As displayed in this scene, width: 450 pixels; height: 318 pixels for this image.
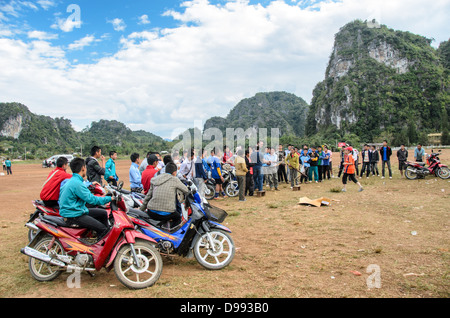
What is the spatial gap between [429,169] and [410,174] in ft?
2.53

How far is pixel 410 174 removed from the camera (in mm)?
13766

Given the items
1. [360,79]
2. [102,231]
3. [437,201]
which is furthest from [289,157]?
[360,79]

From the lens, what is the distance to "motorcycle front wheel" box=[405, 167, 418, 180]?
44.8 ft

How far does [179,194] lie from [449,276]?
3.93 m

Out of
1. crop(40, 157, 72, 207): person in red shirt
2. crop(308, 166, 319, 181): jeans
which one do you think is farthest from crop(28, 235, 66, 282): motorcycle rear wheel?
crop(308, 166, 319, 181): jeans

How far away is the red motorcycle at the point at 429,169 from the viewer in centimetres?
1309

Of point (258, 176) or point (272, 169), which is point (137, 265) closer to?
point (258, 176)

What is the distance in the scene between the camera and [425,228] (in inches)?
246

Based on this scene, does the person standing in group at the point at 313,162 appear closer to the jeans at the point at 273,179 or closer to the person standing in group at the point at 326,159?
the person standing in group at the point at 326,159

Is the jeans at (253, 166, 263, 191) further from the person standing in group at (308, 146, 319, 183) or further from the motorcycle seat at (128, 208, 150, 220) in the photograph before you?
the motorcycle seat at (128, 208, 150, 220)

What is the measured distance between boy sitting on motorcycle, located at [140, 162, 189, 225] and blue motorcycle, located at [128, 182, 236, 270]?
11 cm

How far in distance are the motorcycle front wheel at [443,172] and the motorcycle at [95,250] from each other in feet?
44.9

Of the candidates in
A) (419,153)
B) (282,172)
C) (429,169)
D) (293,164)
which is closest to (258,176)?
(293,164)

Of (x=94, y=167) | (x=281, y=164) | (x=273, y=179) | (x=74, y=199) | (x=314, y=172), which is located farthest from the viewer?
(x=281, y=164)
